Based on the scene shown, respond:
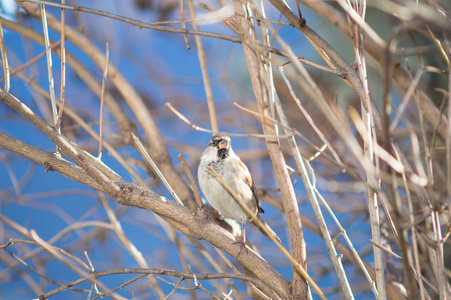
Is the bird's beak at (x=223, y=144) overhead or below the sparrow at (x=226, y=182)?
overhead

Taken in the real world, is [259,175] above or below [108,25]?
below

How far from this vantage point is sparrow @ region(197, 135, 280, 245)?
178cm

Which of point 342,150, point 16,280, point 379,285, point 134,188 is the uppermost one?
point 342,150

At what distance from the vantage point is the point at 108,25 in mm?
2584

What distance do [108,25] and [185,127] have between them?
0.78 meters

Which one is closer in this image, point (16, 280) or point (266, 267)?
point (266, 267)

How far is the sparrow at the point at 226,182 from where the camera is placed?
178 cm

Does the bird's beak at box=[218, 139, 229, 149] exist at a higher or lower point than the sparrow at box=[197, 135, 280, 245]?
higher

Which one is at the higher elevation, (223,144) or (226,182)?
(223,144)

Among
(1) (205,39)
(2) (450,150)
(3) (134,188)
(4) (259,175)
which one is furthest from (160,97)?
(2) (450,150)

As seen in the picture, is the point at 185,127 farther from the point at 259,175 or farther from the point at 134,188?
the point at 134,188

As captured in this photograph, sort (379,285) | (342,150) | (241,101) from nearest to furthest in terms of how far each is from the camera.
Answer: (379,285) → (342,150) → (241,101)

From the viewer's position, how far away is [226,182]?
1782mm

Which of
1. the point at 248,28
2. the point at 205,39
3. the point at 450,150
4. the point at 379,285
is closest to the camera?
the point at 450,150
